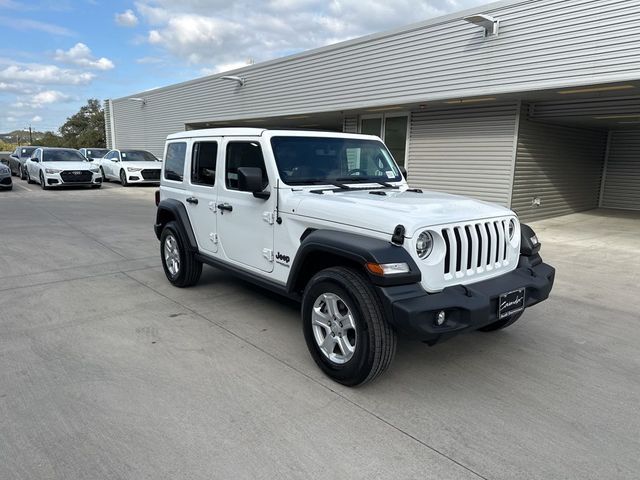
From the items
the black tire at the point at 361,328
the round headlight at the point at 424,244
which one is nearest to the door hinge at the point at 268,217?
the black tire at the point at 361,328

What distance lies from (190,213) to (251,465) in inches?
135

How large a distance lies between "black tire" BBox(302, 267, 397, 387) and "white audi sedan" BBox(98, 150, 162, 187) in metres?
18.5

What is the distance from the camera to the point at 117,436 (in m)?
2.78

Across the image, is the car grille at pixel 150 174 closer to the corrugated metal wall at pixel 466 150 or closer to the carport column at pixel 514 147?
the corrugated metal wall at pixel 466 150

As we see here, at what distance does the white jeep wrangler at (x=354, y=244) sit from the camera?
10.1 ft

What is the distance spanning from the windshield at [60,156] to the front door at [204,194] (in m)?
16.4

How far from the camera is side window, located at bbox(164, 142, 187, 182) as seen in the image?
558cm

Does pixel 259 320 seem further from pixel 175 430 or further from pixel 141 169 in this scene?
pixel 141 169

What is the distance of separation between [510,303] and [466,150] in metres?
9.05

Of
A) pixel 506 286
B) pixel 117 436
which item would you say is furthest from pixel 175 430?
pixel 506 286

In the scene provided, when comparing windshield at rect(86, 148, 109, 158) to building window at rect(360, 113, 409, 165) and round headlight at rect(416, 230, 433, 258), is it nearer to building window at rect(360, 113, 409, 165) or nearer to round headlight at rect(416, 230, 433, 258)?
building window at rect(360, 113, 409, 165)

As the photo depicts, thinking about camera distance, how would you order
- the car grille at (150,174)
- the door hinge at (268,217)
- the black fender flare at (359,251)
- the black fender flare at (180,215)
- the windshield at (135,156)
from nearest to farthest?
the black fender flare at (359,251)
the door hinge at (268,217)
the black fender flare at (180,215)
the car grille at (150,174)
the windshield at (135,156)

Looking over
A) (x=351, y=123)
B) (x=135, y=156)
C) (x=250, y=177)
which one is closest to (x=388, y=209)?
(x=250, y=177)

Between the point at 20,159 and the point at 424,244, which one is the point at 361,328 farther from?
the point at 20,159
